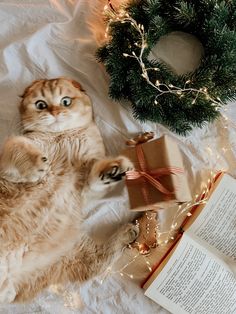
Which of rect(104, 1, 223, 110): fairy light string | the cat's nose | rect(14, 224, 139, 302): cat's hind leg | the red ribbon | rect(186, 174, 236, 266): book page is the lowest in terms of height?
rect(14, 224, 139, 302): cat's hind leg

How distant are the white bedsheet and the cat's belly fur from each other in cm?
10

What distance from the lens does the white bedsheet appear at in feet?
3.95

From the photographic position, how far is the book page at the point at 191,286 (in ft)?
3.90

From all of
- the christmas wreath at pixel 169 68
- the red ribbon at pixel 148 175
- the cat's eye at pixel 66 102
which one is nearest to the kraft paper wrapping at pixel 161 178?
the red ribbon at pixel 148 175

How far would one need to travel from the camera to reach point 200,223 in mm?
1238

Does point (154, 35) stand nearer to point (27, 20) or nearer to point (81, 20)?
point (81, 20)

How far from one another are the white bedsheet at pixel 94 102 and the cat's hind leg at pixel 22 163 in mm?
144

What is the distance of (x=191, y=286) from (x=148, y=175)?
1.21 feet

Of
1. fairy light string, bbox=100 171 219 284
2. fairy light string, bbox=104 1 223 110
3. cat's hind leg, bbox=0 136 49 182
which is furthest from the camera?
fairy light string, bbox=100 171 219 284

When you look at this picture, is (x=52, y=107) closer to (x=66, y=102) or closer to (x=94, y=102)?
(x=66, y=102)

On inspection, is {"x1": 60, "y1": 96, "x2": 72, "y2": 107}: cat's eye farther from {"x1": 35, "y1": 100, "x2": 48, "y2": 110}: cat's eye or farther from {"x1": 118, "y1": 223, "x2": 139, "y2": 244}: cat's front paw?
{"x1": 118, "y1": 223, "x2": 139, "y2": 244}: cat's front paw

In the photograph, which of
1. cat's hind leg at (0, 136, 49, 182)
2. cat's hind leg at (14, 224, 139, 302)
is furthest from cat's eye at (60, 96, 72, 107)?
cat's hind leg at (14, 224, 139, 302)

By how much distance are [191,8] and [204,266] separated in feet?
2.36

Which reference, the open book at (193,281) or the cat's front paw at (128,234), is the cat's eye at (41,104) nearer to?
the cat's front paw at (128,234)
